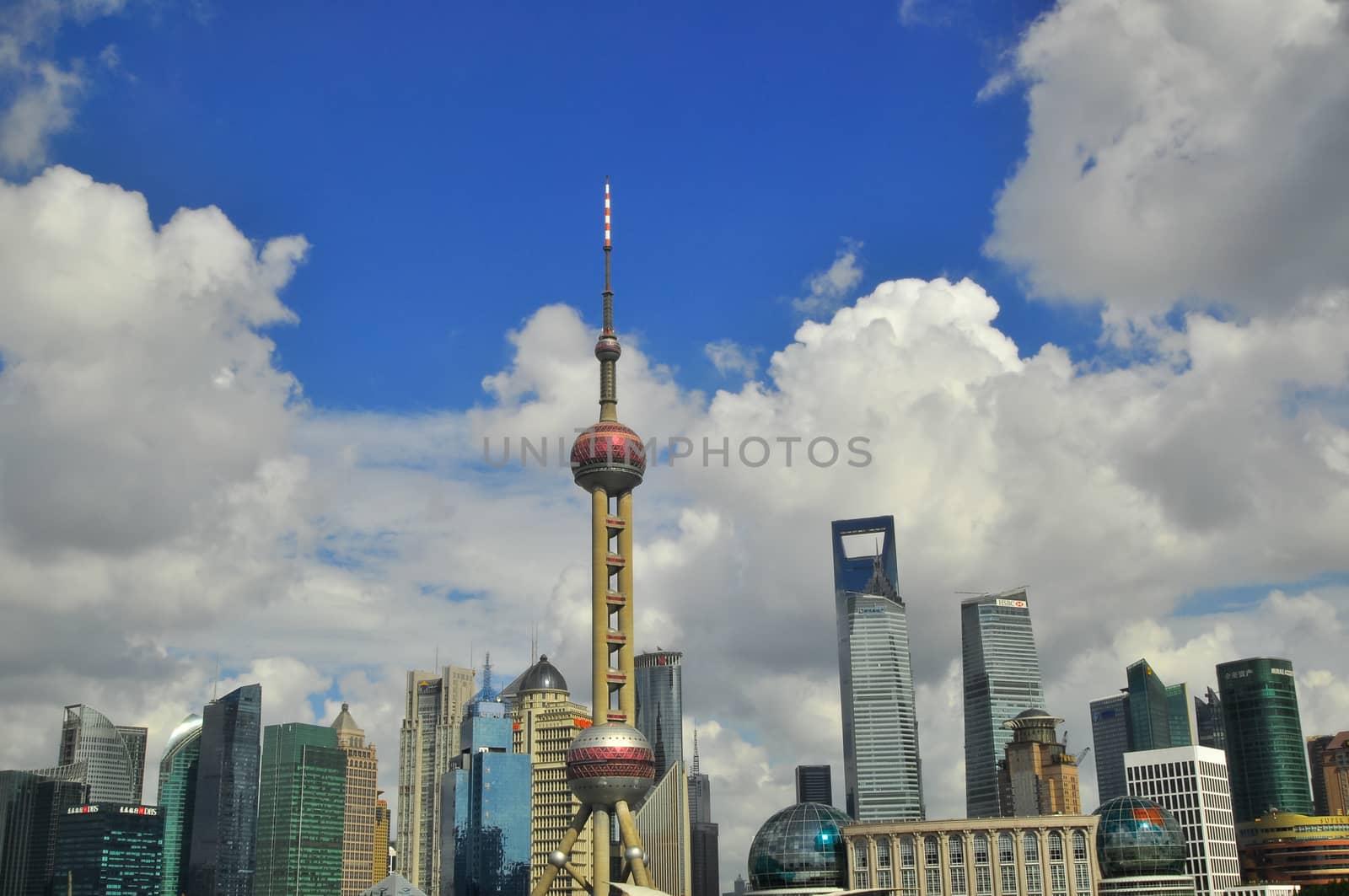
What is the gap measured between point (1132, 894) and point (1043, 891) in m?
12.3

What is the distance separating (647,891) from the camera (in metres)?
180

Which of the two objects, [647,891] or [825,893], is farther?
[825,893]

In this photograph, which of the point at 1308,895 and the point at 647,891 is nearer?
the point at 647,891

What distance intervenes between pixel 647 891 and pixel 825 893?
2972 centimetres

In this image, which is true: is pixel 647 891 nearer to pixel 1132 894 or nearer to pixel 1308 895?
pixel 1132 894

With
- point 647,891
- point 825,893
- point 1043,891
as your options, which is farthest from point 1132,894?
point 647,891

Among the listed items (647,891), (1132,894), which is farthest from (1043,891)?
(647,891)

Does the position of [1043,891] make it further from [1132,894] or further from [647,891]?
[647,891]

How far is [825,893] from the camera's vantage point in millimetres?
196500

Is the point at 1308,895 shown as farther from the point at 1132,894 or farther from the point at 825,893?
the point at 825,893

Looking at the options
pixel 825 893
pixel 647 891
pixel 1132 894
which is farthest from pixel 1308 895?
pixel 647 891

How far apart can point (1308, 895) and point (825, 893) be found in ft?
212

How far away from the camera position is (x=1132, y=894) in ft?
654

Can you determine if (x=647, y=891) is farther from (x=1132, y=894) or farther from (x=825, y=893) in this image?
(x=1132, y=894)
